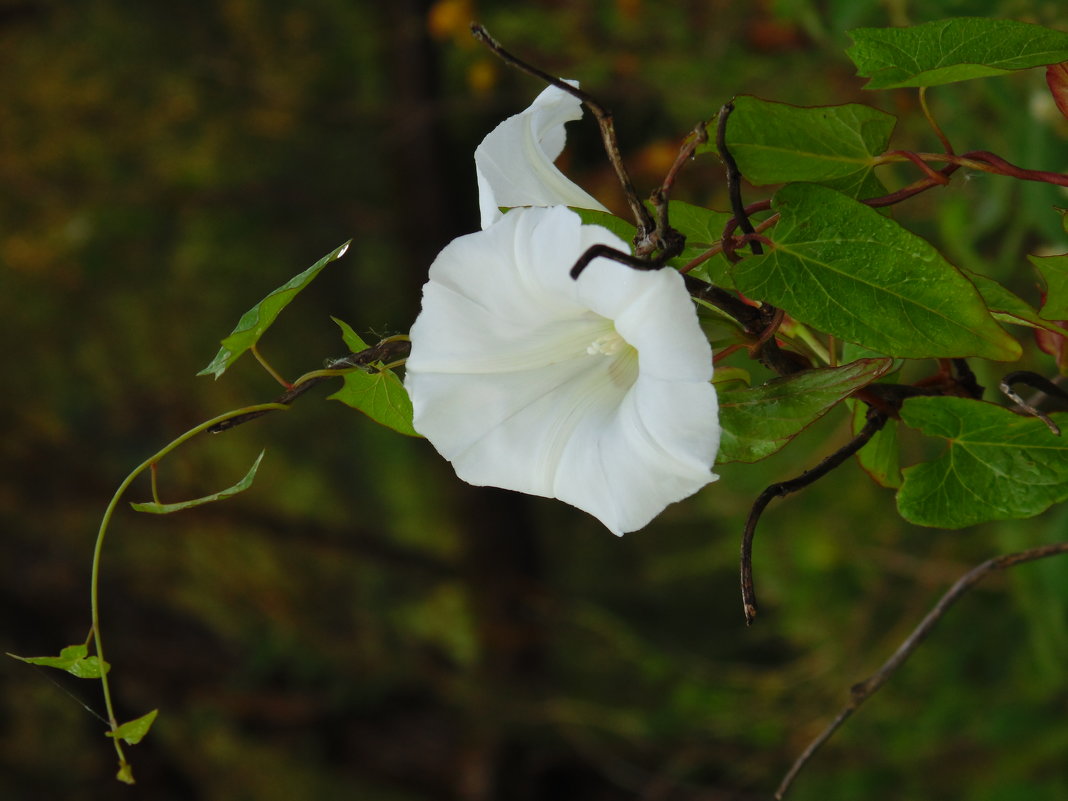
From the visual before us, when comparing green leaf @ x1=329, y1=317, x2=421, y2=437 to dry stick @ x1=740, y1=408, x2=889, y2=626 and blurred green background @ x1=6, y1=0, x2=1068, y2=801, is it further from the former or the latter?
blurred green background @ x1=6, y1=0, x2=1068, y2=801

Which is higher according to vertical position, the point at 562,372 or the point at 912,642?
the point at 562,372

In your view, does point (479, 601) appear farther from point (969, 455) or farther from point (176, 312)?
point (969, 455)

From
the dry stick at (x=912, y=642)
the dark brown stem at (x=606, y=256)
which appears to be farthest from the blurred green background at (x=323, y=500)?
the dark brown stem at (x=606, y=256)

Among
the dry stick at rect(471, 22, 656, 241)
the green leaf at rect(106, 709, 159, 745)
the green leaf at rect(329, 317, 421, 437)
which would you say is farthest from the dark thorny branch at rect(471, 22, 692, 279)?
the green leaf at rect(106, 709, 159, 745)

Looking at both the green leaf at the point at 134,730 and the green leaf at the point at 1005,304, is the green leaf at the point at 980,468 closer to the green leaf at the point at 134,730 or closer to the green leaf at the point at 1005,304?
the green leaf at the point at 1005,304

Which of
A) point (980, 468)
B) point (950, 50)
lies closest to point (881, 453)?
point (980, 468)

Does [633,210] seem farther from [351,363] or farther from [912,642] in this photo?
[912,642]
